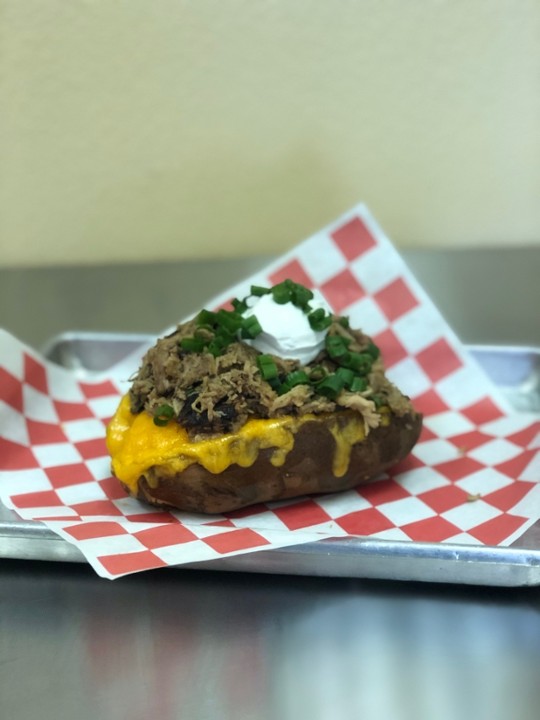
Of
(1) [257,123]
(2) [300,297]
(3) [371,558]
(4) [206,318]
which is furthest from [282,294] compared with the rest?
(1) [257,123]

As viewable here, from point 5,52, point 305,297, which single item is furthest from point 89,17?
point 305,297

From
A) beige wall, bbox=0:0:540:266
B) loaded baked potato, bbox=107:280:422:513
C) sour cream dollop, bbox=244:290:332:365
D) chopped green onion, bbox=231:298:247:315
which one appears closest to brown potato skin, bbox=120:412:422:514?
loaded baked potato, bbox=107:280:422:513

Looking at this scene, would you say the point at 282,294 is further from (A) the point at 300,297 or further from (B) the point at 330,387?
(B) the point at 330,387

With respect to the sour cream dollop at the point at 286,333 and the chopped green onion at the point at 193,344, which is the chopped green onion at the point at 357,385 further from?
the chopped green onion at the point at 193,344

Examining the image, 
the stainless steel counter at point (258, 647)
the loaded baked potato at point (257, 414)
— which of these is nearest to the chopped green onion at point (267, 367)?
the loaded baked potato at point (257, 414)

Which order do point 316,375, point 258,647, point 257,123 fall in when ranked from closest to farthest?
point 258,647, point 316,375, point 257,123
